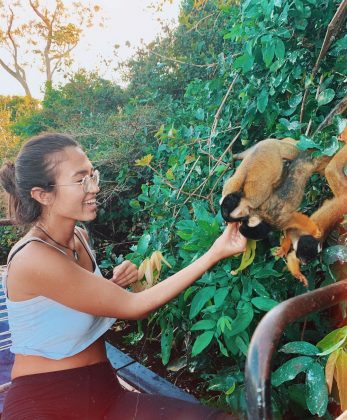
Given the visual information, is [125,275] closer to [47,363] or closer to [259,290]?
[47,363]

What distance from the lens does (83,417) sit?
4.89ft

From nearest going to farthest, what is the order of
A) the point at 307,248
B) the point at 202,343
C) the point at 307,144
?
the point at 307,248 → the point at 307,144 → the point at 202,343

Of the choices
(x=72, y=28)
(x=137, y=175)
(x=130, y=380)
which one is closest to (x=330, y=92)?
(x=130, y=380)

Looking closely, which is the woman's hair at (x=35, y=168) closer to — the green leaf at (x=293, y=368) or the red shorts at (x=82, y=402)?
the red shorts at (x=82, y=402)

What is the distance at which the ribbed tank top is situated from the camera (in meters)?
1.53

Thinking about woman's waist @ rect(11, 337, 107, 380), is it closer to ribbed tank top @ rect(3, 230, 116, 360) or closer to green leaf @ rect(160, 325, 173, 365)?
ribbed tank top @ rect(3, 230, 116, 360)

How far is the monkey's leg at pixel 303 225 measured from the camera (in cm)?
115

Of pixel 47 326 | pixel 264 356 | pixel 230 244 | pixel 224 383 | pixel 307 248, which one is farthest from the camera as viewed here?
pixel 224 383

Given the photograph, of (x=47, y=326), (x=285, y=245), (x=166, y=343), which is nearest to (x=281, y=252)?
(x=285, y=245)

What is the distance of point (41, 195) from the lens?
5.33ft

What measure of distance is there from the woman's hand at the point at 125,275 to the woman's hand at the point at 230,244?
56cm

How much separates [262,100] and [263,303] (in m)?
0.76

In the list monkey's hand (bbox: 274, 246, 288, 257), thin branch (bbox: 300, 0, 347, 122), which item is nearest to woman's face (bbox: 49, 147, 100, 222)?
monkey's hand (bbox: 274, 246, 288, 257)

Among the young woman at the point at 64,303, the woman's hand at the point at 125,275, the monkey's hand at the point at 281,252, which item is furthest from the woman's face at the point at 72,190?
the monkey's hand at the point at 281,252
